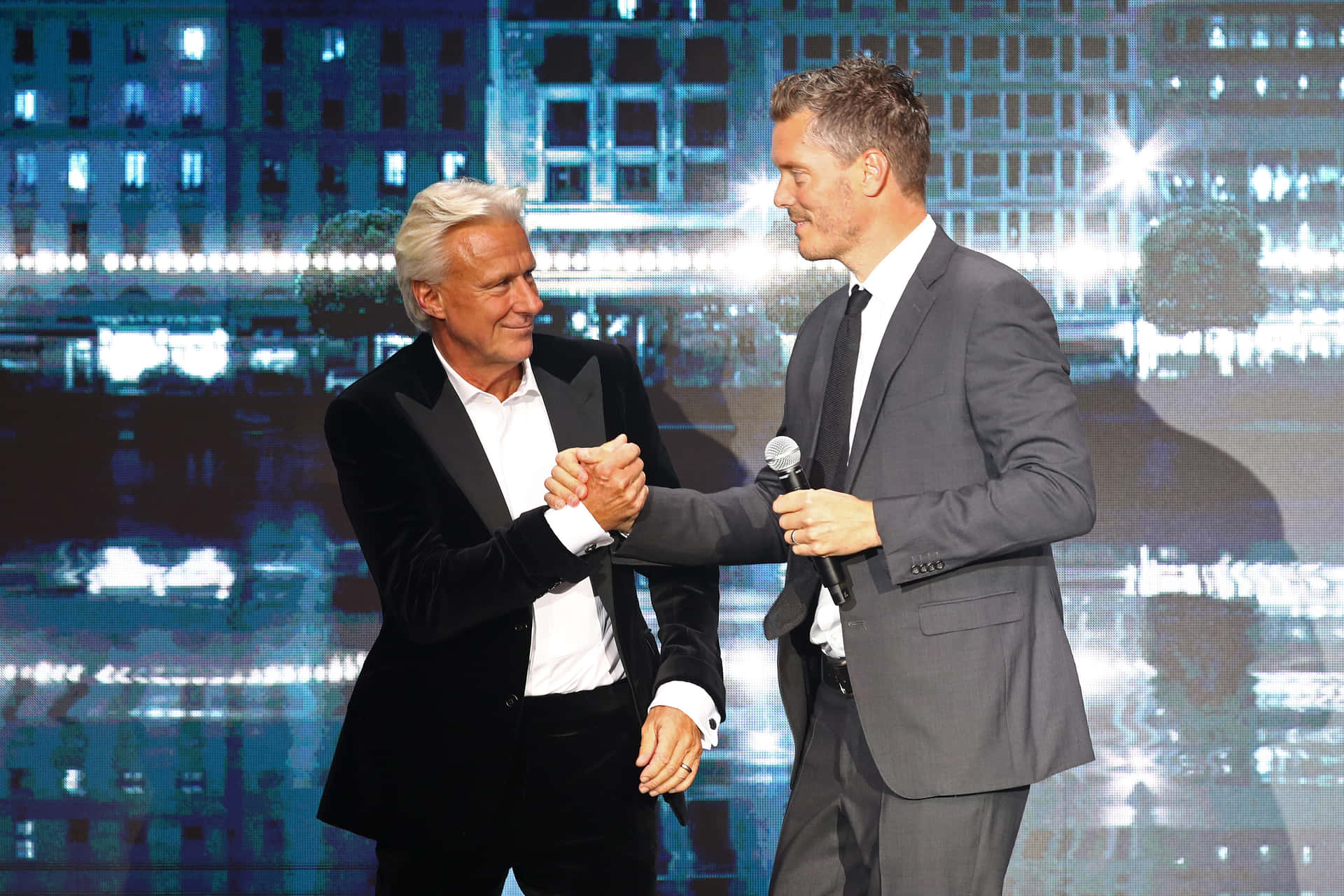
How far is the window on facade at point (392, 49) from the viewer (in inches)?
165

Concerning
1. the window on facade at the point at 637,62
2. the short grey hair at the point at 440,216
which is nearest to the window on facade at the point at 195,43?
the window on facade at the point at 637,62

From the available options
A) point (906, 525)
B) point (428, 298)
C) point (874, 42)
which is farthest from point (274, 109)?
point (906, 525)

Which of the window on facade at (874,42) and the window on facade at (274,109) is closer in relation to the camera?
the window on facade at (874,42)

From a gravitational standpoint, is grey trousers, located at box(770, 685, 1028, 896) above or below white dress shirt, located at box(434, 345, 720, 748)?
below

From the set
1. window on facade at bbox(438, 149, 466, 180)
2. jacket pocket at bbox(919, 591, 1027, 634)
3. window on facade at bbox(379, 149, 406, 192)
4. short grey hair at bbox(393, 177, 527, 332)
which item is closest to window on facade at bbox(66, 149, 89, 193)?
window on facade at bbox(379, 149, 406, 192)

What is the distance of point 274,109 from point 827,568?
3336mm

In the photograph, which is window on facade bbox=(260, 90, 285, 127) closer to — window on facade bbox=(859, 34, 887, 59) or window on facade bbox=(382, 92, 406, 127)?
window on facade bbox=(382, 92, 406, 127)

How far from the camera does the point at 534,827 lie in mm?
1957

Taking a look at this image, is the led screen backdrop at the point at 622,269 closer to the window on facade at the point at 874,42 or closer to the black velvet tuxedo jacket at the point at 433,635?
the window on facade at the point at 874,42

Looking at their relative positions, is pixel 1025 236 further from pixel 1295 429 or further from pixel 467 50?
pixel 467 50

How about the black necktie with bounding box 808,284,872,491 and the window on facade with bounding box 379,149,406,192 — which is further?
the window on facade with bounding box 379,149,406,192

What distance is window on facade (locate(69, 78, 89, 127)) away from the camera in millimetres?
4215

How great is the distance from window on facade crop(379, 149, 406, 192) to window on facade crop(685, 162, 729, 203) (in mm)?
1004

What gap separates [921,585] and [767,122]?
2802 mm
